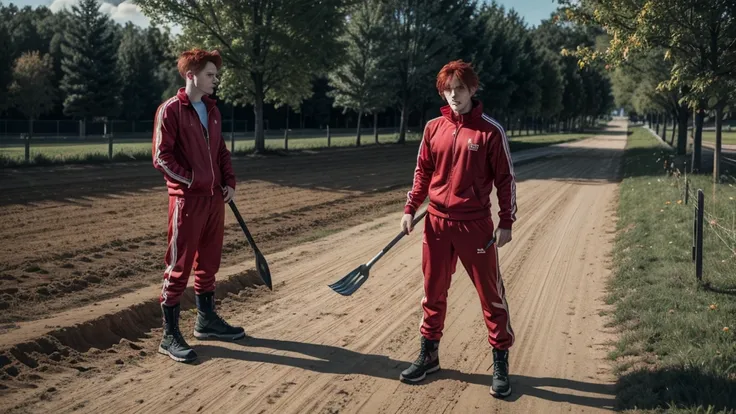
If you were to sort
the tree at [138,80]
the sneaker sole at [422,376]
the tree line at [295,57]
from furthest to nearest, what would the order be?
the tree at [138,80] < the tree line at [295,57] < the sneaker sole at [422,376]

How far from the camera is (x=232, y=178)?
231 inches

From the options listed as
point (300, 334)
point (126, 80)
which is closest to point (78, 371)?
point (300, 334)

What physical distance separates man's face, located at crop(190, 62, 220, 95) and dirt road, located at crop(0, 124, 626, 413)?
2199 mm

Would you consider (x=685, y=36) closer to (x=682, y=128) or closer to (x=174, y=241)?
(x=174, y=241)

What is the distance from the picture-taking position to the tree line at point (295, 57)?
27516mm

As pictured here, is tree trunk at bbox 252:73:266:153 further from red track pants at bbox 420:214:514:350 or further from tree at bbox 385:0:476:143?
red track pants at bbox 420:214:514:350

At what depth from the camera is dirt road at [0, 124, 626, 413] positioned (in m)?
4.64

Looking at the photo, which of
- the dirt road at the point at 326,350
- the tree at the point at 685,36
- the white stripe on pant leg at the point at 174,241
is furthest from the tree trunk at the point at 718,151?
the white stripe on pant leg at the point at 174,241

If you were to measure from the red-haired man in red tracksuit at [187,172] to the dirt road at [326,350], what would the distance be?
1.82ft

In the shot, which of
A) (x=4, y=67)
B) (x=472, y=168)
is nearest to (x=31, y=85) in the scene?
(x=4, y=67)

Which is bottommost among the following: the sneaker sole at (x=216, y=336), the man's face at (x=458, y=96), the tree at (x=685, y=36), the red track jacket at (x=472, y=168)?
the sneaker sole at (x=216, y=336)

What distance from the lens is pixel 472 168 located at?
15.4ft

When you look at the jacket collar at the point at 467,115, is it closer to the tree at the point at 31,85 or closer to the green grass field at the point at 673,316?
the green grass field at the point at 673,316

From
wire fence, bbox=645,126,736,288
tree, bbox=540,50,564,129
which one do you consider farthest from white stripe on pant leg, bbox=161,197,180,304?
tree, bbox=540,50,564,129
